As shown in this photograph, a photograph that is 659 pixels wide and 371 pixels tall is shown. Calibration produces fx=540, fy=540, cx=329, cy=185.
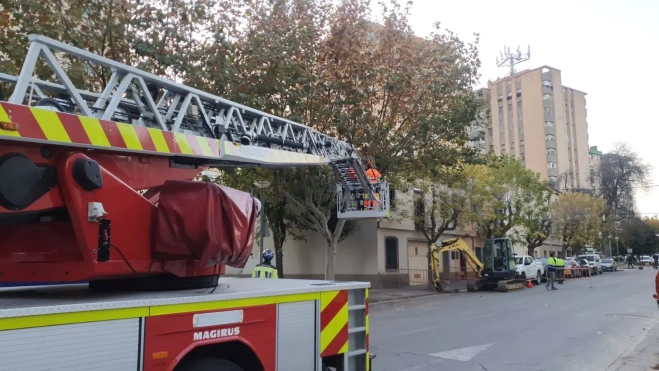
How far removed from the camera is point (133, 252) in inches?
162

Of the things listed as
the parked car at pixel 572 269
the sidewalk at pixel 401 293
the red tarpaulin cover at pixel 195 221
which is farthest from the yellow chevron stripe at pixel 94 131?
the parked car at pixel 572 269

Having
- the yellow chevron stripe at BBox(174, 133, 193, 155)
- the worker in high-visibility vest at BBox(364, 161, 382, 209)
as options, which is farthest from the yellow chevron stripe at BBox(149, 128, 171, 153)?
the worker in high-visibility vest at BBox(364, 161, 382, 209)

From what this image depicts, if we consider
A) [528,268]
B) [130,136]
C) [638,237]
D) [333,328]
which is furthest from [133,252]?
[638,237]

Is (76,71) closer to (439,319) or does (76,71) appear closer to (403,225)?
(439,319)

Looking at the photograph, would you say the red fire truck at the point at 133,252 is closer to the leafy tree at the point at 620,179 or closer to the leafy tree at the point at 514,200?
the leafy tree at the point at 514,200

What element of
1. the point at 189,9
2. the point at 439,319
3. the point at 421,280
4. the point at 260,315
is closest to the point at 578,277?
the point at 421,280

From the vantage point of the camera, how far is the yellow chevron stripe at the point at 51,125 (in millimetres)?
3463

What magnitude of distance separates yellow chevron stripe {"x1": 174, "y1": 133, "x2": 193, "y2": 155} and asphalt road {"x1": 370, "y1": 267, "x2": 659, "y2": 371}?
18.3 ft

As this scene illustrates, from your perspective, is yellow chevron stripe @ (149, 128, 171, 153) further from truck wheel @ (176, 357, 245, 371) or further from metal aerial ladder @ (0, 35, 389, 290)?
truck wheel @ (176, 357, 245, 371)

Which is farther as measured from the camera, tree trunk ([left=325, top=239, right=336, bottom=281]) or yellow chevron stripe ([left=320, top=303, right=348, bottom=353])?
tree trunk ([left=325, top=239, right=336, bottom=281])

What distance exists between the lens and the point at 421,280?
103 feet

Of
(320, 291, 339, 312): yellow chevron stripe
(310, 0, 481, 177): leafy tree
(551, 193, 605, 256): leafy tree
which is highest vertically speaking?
(310, 0, 481, 177): leafy tree

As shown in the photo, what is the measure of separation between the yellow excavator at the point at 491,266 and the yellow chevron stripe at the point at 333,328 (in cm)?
2134

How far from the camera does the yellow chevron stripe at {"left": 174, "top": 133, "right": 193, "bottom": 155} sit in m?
4.62
